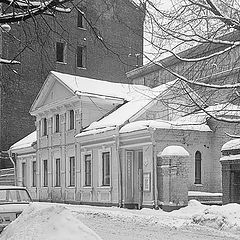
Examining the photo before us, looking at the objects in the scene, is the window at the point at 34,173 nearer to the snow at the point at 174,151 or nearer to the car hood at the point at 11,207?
the snow at the point at 174,151

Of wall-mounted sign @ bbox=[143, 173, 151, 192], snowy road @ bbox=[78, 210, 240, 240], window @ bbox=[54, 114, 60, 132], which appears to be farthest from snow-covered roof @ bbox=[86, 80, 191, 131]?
snowy road @ bbox=[78, 210, 240, 240]

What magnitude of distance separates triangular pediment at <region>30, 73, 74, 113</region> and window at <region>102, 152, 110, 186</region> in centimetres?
449

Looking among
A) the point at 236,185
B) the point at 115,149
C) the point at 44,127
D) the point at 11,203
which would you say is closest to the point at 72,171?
the point at 44,127

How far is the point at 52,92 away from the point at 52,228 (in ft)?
90.8

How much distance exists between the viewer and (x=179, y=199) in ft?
73.5

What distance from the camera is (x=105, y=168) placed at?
27.5 m

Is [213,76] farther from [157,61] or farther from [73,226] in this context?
[73,226]

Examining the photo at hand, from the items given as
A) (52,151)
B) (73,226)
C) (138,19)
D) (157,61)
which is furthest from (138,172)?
(73,226)

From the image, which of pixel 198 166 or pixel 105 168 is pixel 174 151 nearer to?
pixel 198 166

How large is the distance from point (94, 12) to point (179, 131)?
15177mm

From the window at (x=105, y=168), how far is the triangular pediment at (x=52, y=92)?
14.7ft

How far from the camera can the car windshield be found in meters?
14.4

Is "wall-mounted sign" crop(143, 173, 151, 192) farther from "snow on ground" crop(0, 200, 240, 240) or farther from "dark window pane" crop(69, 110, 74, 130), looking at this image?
"dark window pane" crop(69, 110, 74, 130)

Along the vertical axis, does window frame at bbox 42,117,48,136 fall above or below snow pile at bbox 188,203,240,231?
above
